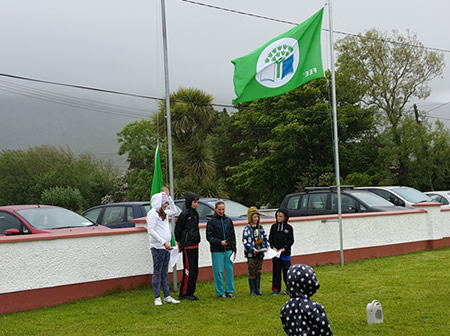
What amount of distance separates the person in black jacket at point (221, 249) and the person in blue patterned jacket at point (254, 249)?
311 mm

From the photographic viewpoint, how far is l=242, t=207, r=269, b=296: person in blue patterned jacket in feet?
35.8

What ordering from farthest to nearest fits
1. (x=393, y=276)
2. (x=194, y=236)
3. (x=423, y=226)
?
(x=423, y=226) < (x=393, y=276) < (x=194, y=236)

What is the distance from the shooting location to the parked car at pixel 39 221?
42.1 ft

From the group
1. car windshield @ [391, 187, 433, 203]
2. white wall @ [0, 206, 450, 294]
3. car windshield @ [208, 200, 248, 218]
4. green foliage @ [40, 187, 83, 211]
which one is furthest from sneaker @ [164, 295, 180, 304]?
green foliage @ [40, 187, 83, 211]

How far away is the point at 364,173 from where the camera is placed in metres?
43.9

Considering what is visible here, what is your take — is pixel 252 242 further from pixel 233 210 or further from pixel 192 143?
pixel 192 143

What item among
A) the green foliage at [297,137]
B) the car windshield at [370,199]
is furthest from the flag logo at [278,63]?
the green foliage at [297,137]

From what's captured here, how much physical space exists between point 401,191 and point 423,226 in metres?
3.76

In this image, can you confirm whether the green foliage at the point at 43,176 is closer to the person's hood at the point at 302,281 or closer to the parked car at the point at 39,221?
the parked car at the point at 39,221

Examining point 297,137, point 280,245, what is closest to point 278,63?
point 280,245

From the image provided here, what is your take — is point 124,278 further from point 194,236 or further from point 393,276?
point 393,276

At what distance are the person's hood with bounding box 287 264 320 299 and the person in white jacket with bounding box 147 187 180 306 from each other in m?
5.40

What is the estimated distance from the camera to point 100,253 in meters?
11.0

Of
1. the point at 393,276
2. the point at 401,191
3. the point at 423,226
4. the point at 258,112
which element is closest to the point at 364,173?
the point at 258,112
